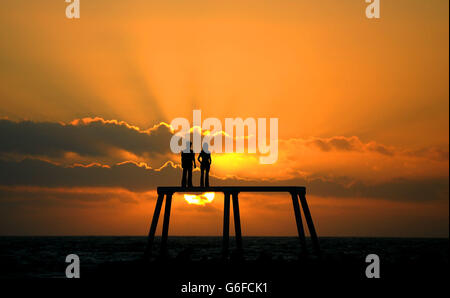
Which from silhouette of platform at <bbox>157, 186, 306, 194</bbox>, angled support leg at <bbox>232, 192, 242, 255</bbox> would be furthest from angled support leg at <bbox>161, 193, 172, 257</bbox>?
angled support leg at <bbox>232, 192, 242, 255</bbox>

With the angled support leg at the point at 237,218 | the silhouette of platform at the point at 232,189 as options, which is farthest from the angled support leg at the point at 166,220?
the angled support leg at the point at 237,218

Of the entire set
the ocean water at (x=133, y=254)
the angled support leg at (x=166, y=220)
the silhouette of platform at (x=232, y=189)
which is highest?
the silhouette of platform at (x=232, y=189)

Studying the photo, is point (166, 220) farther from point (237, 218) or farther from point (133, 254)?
point (133, 254)

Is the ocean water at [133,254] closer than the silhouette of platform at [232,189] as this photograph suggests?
No

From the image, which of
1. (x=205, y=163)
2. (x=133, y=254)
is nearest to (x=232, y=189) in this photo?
(x=205, y=163)

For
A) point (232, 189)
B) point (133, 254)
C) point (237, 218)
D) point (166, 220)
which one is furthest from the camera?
point (133, 254)

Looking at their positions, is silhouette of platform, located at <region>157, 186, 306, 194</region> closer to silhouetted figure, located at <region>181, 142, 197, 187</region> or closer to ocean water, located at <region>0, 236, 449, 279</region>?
silhouetted figure, located at <region>181, 142, 197, 187</region>

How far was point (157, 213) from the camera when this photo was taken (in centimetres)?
2334

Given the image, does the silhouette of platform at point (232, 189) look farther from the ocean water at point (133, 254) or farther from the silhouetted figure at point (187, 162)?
the ocean water at point (133, 254)

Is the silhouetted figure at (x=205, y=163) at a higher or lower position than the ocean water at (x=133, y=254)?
higher
